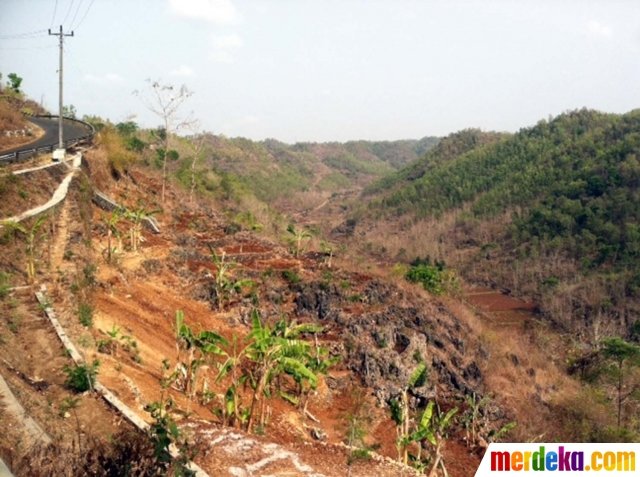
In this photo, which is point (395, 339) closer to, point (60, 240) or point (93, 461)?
point (60, 240)

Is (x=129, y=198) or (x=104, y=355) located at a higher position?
(x=129, y=198)

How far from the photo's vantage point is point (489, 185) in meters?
78.1

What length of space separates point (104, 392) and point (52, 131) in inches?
970

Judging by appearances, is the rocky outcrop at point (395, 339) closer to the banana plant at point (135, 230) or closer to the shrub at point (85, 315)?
the banana plant at point (135, 230)

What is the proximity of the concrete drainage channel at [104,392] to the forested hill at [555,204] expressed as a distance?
38284 mm

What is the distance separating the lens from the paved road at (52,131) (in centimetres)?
2452

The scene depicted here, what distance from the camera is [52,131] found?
29031 millimetres

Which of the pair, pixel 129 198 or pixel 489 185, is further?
pixel 489 185

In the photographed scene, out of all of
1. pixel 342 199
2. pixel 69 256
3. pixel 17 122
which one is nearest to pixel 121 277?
pixel 69 256

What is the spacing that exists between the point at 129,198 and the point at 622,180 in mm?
50534

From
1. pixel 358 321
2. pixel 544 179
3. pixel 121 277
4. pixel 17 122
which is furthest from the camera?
pixel 544 179

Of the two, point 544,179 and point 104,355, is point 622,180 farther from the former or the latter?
point 104,355

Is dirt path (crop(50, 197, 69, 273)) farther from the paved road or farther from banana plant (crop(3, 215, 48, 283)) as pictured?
the paved road

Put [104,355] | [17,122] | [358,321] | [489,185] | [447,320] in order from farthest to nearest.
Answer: [489,185]
[17,122]
[447,320]
[358,321]
[104,355]
